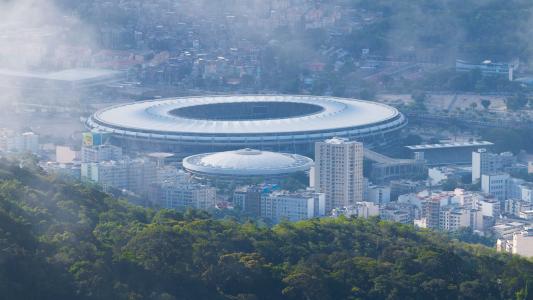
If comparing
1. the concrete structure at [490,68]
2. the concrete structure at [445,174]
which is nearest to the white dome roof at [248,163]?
the concrete structure at [445,174]

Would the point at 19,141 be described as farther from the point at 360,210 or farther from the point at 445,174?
the point at 360,210

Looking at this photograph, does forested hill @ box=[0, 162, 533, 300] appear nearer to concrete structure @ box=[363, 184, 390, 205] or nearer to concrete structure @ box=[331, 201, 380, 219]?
concrete structure @ box=[331, 201, 380, 219]

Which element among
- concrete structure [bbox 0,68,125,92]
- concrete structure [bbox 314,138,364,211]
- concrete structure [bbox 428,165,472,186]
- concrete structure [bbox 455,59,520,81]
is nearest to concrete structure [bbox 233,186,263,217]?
concrete structure [bbox 314,138,364,211]

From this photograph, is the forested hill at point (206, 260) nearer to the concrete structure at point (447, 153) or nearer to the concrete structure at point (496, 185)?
the concrete structure at point (496, 185)

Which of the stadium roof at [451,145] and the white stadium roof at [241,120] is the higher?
the white stadium roof at [241,120]

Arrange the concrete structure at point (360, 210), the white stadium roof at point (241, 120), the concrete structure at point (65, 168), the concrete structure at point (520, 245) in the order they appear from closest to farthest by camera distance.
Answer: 1. the concrete structure at point (520, 245)
2. the concrete structure at point (360, 210)
3. the concrete structure at point (65, 168)
4. the white stadium roof at point (241, 120)

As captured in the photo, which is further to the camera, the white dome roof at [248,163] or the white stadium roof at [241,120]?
the white stadium roof at [241,120]
